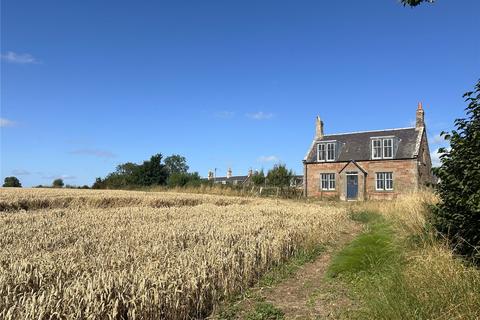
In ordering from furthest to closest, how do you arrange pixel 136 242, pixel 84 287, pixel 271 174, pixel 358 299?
1. pixel 271 174
2. pixel 136 242
3. pixel 358 299
4. pixel 84 287

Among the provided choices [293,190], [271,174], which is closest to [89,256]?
[293,190]

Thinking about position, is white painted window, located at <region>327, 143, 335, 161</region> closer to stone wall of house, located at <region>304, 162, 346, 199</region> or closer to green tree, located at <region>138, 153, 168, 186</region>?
stone wall of house, located at <region>304, 162, 346, 199</region>

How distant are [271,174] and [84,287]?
159ft

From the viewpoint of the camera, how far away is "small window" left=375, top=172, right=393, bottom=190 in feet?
126

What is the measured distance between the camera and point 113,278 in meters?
4.61

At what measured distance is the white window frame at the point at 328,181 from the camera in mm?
41844

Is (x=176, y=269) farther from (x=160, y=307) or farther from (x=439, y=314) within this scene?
(x=439, y=314)

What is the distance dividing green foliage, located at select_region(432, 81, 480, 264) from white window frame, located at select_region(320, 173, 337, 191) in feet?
116

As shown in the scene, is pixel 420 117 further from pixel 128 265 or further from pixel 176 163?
pixel 176 163

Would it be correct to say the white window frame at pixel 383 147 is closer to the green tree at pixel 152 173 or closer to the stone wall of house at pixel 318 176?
the stone wall of house at pixel 318 176

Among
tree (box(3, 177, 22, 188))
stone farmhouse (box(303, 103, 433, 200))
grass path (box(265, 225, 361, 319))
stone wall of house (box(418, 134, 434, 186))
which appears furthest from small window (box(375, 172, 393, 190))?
tree (box(3, 177, 22, 188))

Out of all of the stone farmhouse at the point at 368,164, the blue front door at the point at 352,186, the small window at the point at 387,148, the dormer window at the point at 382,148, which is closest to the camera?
the stone farmhouse at the point at 368,164

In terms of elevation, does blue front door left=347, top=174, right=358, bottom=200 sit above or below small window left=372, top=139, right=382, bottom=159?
below

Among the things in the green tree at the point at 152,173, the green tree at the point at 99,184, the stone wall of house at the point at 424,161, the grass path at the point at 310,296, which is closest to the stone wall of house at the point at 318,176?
the stone wall of house at the point at 424,161
